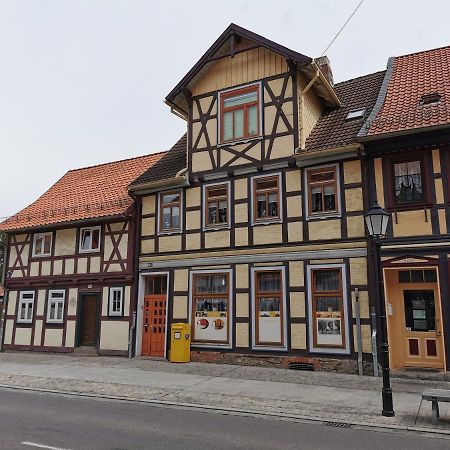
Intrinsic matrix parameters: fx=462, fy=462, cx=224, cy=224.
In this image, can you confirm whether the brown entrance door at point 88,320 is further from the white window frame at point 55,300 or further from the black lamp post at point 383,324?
the black lamp post at point 383,324

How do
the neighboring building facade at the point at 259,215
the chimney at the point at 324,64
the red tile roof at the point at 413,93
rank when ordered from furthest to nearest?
1. the chimney at the point at 324,64
2. the neighboring building facade at the point at 259,215
3. the red tile roof at the point at 413,93

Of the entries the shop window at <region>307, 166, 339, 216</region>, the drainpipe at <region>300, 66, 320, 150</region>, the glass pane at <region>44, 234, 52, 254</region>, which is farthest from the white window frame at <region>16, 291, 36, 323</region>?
the drainpipe at <region>300, 66, 320, 150</region>

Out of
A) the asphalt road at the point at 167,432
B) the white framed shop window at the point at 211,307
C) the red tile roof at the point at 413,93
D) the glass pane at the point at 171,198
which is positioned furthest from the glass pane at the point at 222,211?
the asphalt road at the point at 167,432

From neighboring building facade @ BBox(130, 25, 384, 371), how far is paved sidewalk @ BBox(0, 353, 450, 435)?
1237mm

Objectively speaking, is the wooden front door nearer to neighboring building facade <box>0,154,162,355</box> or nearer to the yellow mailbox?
the yellow mailbox

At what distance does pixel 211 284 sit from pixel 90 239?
628 centimetres

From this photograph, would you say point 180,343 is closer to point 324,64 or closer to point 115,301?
point 115,301

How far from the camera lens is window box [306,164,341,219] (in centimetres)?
1397

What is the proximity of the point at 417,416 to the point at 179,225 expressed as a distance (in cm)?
1046

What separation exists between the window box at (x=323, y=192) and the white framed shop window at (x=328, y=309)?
64.6 inches

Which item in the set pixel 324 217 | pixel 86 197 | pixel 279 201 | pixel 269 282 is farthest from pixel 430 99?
pixel 86 197

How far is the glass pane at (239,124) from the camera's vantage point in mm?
15977

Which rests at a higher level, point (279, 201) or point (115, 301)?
point (279, 201)

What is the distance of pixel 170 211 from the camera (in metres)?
17.2
